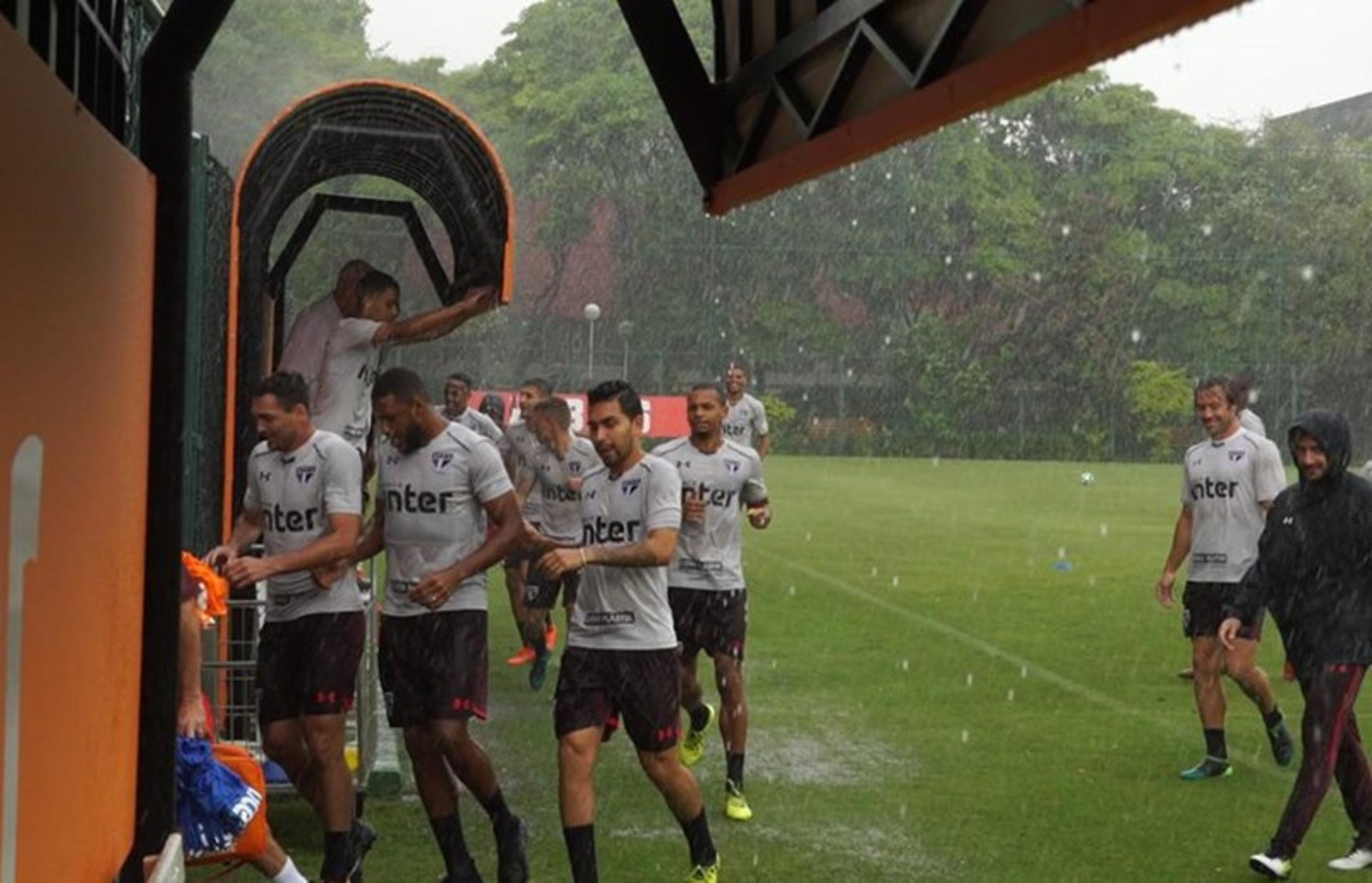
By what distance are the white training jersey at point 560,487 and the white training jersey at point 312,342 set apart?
167 inches

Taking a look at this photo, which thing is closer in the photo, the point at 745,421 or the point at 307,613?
the point at 307,613

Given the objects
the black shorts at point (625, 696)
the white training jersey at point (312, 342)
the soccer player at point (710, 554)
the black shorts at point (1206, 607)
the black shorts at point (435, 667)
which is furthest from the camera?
the black shorts at point (1206, 607)

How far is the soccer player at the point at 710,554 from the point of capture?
1123cm

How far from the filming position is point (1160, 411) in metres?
63.2

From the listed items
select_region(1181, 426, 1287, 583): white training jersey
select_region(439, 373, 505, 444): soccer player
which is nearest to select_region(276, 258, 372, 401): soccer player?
select_region(1181, 426, 1287, 583): white training jersey

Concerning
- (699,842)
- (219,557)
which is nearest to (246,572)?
(219,557)

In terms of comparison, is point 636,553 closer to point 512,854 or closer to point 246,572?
point 512,854

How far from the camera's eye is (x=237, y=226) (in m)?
11.1

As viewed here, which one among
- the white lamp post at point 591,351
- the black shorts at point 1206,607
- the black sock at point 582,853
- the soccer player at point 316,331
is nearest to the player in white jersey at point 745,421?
the black shorts at point 1206,607

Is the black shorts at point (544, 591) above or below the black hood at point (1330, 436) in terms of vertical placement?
below

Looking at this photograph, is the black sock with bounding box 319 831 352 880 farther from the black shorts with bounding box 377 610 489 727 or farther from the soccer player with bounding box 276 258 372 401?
the soccer player with bounding box 276 258 372 401

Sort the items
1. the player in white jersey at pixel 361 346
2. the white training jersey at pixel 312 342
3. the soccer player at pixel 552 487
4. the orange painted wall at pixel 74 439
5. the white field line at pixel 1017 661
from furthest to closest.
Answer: the soccer player at pixel 552 487
the white field line at pixel 1017 661
the white training jersey at pixel 312 342
the player in white jersey at pixel 361 346
the orange painted wall at pixel 74 439

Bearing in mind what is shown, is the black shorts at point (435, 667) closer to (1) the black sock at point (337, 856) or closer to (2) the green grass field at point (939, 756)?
(1) the black sock at point (337, 856)

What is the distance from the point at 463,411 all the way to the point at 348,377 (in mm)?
5852
